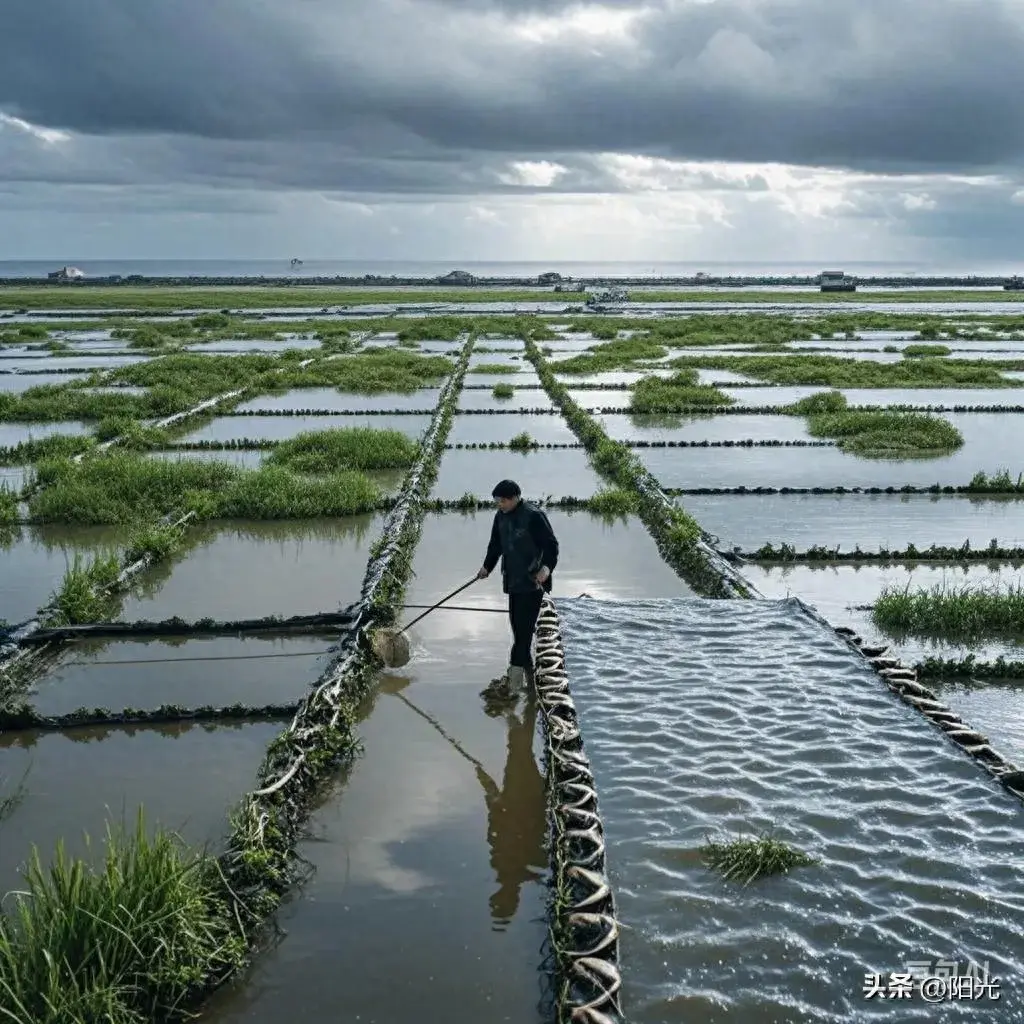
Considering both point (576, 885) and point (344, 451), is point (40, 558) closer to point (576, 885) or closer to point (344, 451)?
point (344, 451)

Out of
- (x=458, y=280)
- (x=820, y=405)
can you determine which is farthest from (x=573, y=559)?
(x=458, y=280)

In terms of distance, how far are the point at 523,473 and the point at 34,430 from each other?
7912mm

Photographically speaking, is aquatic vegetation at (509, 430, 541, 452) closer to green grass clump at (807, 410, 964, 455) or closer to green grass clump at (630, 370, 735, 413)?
green grass clump at (630, 370, 735, 413)

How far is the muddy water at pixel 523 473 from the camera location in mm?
11391

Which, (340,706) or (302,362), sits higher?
(302,362)

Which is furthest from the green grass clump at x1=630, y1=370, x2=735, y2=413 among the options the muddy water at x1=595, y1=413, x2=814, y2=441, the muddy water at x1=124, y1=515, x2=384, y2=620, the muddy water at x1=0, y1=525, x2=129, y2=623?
the muddy water at x1=0, y1=525, x2=129, y2=623

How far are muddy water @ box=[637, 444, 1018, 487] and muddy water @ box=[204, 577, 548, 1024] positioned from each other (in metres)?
6.55

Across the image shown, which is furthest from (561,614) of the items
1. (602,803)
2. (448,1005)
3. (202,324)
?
(202,324)

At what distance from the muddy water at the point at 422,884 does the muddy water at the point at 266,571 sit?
1.97 meters

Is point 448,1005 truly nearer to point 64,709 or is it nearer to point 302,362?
point 64,709

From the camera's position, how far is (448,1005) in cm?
344

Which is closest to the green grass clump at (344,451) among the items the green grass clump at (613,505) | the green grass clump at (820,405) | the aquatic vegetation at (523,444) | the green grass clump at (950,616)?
the aquatic vegetation at (523,444)

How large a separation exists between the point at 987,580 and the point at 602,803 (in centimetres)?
526

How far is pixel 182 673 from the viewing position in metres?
6.37
